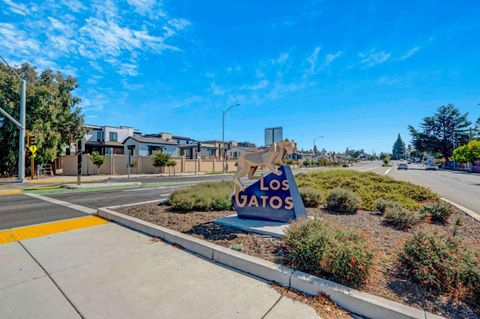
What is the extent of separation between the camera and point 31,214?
8.16 m

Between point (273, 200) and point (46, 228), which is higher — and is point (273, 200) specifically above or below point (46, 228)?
above

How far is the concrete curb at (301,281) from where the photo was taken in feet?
8.68

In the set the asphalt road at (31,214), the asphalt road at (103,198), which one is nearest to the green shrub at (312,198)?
the asphalt road at (103,198)

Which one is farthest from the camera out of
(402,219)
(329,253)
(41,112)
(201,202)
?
(41,112)

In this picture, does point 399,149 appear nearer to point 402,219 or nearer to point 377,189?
point 377,189

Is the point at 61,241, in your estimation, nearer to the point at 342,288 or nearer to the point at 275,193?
the point at 275,193

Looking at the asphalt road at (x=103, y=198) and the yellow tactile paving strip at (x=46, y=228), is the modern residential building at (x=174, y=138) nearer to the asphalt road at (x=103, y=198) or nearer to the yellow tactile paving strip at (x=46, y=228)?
the asphalt road at (x=103, y=198)

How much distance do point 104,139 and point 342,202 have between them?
49.3m

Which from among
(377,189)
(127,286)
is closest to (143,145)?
(377,189)

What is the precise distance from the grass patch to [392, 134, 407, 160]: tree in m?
190

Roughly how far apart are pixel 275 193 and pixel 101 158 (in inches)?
1128

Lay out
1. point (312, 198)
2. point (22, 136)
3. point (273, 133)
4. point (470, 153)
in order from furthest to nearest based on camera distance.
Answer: point (470, 153) < point (22, 136) < point (273, 133) < point (312, 198)

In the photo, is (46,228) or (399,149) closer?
(46,228)

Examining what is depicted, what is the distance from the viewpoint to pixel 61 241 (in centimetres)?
527
